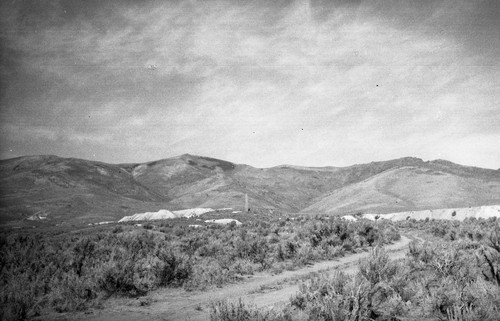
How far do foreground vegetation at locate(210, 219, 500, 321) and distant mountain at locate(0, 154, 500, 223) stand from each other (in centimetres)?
7413

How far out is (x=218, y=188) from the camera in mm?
132250

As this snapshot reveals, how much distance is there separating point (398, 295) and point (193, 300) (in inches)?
231

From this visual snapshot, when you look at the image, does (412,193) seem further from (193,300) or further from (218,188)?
(193,300)

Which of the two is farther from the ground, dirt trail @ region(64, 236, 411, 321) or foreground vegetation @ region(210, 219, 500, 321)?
foreground vegetation @ region(210, 219, 500, 321)

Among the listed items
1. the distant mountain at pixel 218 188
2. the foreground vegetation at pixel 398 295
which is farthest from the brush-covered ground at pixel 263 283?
the distant mountain at pixel 218 188

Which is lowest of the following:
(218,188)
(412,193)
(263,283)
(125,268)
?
(263,283)

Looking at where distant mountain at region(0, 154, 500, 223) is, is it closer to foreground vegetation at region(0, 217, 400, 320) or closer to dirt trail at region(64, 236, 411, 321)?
foreground vegetation at region(0, 217, 400, 320)

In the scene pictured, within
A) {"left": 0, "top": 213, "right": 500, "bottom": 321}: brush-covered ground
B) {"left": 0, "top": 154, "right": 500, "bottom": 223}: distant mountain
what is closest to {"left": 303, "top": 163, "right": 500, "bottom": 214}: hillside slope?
{"left": 0, "top": 154, "right": 500, "bottom": 223}: distant mountain

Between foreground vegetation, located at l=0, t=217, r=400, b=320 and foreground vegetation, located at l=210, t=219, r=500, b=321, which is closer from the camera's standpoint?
foreground vegetation, located at l=210, t=219, r=500, b=321

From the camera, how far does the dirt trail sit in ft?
26.5

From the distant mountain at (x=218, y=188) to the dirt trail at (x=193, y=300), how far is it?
243ft

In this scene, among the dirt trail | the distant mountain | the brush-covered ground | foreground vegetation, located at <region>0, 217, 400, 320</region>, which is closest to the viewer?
the brush-covered ground

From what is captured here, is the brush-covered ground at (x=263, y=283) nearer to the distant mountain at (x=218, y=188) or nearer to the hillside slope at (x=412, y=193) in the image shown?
the distant mountain at (x=218, y=188)

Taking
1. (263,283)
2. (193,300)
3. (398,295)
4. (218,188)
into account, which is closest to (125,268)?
(193,300)
